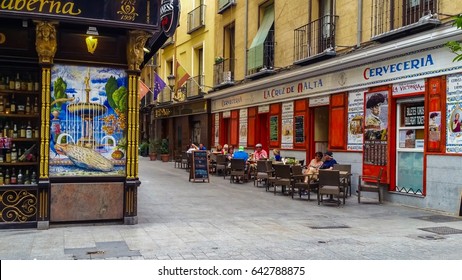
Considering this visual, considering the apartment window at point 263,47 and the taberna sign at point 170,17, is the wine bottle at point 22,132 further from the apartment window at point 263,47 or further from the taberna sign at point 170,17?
the apartment window at point 263,47

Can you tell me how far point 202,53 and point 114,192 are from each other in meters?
20.2

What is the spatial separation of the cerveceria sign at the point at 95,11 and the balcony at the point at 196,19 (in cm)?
1875

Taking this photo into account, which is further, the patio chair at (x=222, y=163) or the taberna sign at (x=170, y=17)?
the patio chair at (x=222, y=163)

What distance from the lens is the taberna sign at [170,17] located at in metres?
9.40

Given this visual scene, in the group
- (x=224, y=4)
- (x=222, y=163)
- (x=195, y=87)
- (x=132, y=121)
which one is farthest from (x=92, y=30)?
(x=195, y=87)

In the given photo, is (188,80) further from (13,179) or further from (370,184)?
(13,179)

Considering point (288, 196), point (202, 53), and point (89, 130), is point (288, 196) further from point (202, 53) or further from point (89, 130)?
point (202, 53)

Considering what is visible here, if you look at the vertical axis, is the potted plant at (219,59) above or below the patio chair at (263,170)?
above

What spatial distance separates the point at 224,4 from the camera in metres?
24.1

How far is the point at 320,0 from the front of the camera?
16.8 meters

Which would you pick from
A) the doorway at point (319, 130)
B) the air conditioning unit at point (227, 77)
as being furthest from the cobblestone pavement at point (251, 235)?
the air conditioning unit at point (227, 77)

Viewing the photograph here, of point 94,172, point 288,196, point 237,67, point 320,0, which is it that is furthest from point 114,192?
point 237,67

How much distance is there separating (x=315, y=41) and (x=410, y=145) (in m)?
5.54

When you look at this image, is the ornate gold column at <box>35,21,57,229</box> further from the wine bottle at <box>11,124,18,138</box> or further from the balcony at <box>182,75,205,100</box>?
the balcony at <box>182,75,205,100</box>
